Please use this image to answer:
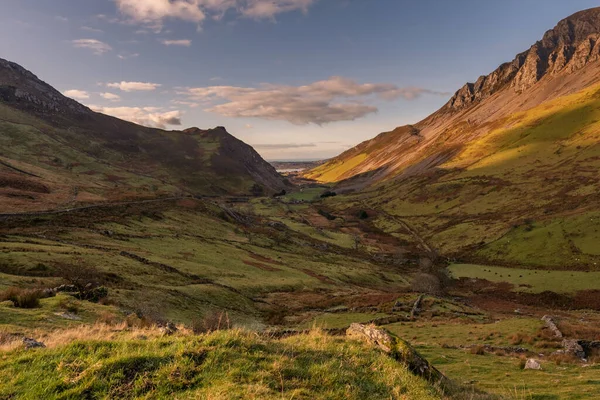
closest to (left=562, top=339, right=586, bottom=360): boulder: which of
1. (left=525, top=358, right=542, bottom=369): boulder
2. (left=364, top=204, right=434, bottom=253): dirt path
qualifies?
(left=525, top=358, right=542, bottom=369): boulder

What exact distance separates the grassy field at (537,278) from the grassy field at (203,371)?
76.2 metres

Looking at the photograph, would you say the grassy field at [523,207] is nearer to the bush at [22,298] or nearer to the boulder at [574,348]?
the boulder at [574,348]

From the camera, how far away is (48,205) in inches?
2518

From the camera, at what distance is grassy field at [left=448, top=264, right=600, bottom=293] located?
222 feet

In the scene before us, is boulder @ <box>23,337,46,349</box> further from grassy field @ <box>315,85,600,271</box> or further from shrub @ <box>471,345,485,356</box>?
grassy field @ <box>315,85,600,271</box>

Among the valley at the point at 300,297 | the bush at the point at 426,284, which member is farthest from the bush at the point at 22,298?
the bush at the point at 426,284

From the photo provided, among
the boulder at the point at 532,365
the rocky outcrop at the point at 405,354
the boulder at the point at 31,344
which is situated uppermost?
the boulder at the point at 31,344

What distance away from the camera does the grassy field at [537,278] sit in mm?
67537

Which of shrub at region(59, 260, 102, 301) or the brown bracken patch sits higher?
shrub at region(59, 260, 102, 301)

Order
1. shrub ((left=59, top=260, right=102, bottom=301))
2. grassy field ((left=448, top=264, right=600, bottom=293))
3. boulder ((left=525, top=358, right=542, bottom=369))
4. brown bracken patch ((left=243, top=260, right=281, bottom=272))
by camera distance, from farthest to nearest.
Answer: grassy field ((left=448, top=264, right=600, bottom=293))
brown bracken patch ((left=243, top=260, right=281, bottom=272))
shrub ((left=59, top=260, right=102, bottom=301))
boulder ((left=525, top=358, right=542, bottom=369))

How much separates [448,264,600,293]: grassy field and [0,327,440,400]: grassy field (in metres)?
76.2

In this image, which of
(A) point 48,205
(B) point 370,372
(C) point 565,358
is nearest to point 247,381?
(B) point 370,372

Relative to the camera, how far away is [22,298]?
20.4m

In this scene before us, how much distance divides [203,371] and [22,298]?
17896 mm
